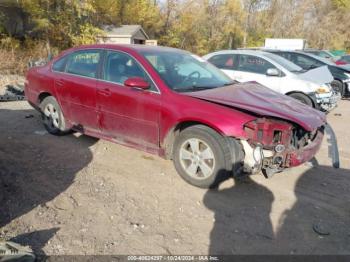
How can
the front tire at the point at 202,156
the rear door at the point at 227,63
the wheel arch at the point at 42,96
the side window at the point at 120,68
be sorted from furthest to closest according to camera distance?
the rear door at the point at 227,63 < the wheel arch at the point at 42,96 < the side window at the point at 120,68 < the front tire at the point at 202,156

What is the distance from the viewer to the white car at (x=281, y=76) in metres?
7.96

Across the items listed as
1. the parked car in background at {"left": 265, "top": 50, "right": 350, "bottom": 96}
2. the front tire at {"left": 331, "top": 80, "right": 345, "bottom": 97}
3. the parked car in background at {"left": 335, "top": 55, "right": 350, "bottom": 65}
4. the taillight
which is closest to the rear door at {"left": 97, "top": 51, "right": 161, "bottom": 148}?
the taillight

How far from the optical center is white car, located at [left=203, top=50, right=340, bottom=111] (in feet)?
26.1

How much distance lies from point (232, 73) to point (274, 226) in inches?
233

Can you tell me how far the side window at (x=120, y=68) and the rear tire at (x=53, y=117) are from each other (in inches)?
55.5

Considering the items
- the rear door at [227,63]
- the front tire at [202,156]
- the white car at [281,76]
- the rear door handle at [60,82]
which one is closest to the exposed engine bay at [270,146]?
the front tire at [202,156]

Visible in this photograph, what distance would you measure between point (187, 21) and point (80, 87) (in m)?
32.3

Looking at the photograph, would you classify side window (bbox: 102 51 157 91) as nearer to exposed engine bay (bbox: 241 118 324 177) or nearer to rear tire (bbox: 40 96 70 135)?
rear tire (bbox: 40 96 70 135)

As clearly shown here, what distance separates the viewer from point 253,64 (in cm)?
861

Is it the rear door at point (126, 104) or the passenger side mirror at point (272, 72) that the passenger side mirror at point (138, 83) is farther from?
the passenger side mirror at point (272, 72)

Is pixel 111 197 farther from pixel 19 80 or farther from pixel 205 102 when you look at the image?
pixel 19 80

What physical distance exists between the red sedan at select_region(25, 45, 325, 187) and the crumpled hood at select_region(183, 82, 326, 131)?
14 mm

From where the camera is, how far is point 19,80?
13.1m

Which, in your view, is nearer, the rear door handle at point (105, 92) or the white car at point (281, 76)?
the rear door handle at point (105, 92)
